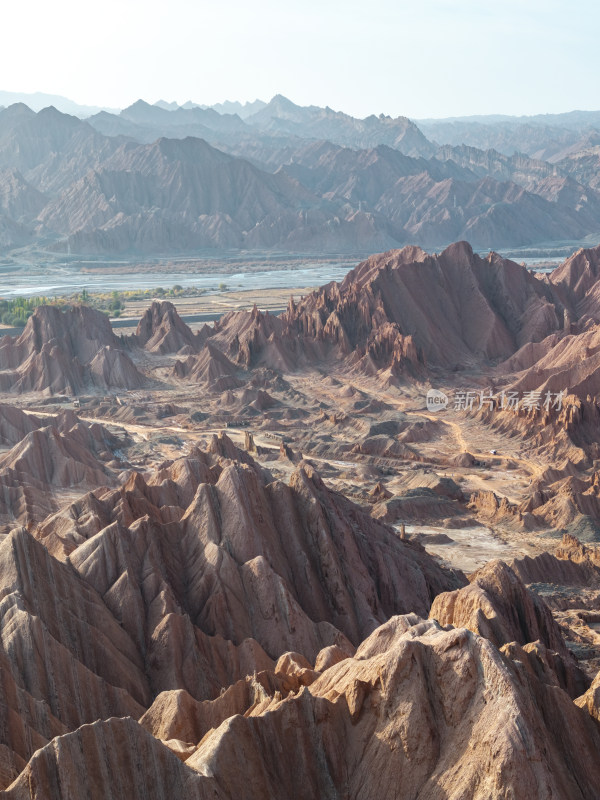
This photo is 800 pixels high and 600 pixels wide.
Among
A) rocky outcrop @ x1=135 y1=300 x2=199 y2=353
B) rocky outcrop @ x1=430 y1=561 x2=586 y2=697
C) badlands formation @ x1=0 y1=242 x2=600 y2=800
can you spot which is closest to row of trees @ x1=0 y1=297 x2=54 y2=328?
rocky outcrop @ x1=135 y1=300 x2=199 y2=353

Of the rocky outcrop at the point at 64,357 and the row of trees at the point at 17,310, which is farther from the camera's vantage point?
the row of trees at the point at 17,310

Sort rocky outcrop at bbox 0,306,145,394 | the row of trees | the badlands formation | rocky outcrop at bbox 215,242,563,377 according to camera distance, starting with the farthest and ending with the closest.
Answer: the row of trees < rocky outcrop at bbox 215,242,563,377 < rocky outcrop at bbox 0,306,145,394 < the badlands formation

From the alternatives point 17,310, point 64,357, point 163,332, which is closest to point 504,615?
point 64,357

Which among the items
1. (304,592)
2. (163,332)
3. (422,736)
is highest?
(422,736)

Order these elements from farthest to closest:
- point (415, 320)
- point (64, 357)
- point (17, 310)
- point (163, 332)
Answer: point (17, 310) → point (163, 332) → point (415, 320) → point (64, 357)

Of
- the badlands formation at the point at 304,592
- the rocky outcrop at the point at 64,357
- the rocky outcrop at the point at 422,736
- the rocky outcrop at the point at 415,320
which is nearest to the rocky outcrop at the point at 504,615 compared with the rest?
the badlands formation at the point at 304,592

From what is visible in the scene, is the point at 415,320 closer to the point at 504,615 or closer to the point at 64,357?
the point at 64,357

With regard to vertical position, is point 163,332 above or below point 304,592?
below

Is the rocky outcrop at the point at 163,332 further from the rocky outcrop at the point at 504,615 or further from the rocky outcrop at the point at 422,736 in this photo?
the rocky outcrop at the point at 422,736

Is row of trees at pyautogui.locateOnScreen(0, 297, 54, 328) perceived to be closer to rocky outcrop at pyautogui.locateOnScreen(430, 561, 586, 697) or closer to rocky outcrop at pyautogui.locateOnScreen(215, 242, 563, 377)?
rocky outcrop at pyautogui.locateOnScreen(215, 242, 563, 377)
